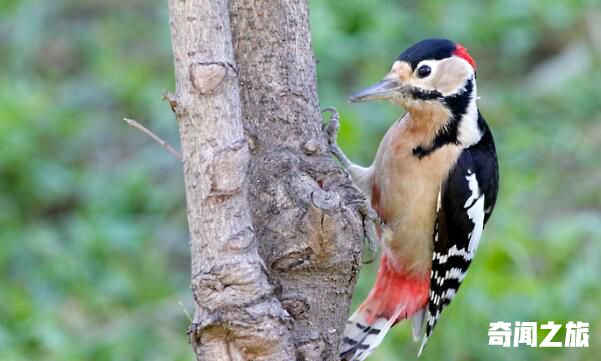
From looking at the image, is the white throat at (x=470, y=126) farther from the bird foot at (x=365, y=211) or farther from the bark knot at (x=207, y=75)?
the bark knot at (x=207, y=75)

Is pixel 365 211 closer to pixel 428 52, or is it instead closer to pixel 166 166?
pixel 428 52

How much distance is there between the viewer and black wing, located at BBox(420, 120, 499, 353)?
3.90m

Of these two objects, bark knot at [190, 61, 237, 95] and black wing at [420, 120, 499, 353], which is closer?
bark knot at [190, 61, 237, 95]

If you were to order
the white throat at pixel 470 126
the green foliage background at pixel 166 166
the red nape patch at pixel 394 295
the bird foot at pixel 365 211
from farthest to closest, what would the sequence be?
the green foliage background at pixel 166 166, the red nape patch at pixel 394 295, the white throat at pixel 470 126, the bird foot at pixel 365 211

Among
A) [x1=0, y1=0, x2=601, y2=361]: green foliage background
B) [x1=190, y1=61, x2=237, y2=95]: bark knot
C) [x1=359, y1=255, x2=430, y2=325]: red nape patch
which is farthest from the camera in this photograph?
[x1=0, y1=0, x2=601, y2=361]: green foliage background

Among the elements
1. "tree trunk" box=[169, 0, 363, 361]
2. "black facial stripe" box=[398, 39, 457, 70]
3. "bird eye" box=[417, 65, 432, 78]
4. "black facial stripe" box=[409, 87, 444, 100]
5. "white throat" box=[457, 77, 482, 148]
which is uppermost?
"black facial stripe" box=[398, 39, 457, 70]

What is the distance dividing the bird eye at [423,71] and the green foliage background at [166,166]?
1206 mm

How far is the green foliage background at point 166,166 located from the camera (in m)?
4.73

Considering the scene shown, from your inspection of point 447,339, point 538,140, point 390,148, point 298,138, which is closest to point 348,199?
point 298,138

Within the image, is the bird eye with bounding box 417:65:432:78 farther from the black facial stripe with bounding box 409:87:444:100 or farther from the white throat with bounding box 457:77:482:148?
the white throat with bounding box 457:77:482:148

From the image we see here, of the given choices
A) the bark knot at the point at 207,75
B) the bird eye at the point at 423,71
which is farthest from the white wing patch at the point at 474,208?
the bark knot at the point at 207,75

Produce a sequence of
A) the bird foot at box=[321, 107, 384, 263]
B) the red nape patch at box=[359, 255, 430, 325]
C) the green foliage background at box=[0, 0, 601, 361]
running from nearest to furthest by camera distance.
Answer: the bird foot at box=[321, 107, 384, 263] < the red nape patch at box=[359, 255, 430, 325] < the green foliage background at box=[0, 0, 601, 361]

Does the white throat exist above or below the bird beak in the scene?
below

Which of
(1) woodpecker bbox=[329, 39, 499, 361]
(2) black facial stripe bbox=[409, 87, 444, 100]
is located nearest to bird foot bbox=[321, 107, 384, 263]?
(1) woodpecker bbox=[329, 39, 499, 361]
